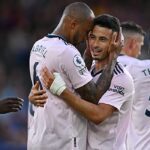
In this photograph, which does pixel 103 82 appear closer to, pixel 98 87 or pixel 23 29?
pixel 98 87

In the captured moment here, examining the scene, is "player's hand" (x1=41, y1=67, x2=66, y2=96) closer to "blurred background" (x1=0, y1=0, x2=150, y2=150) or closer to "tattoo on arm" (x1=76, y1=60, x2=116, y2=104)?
"tattoo on arm" (x1=76, y1=60, x2=116, y2=104)

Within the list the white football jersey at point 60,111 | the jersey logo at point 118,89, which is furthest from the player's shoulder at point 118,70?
the white football jersey at point 60,111

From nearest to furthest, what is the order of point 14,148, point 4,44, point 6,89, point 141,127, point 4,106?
point 4,106, point 141,127, point 14,148, point 6,89, point 4,44

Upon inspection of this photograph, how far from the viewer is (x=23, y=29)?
486 inches

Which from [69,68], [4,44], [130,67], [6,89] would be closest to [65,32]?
[69,68]

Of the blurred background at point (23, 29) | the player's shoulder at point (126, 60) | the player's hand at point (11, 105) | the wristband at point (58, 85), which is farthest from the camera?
the blurred background at point (23, 29)

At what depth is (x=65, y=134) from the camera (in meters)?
5.12

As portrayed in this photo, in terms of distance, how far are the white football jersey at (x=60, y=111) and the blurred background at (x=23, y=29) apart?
476 centimetres

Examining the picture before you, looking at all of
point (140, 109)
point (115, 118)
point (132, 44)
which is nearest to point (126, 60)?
point (132, 44)

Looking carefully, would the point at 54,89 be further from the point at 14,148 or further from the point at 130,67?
the point at 14,148

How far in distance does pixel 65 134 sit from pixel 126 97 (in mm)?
601

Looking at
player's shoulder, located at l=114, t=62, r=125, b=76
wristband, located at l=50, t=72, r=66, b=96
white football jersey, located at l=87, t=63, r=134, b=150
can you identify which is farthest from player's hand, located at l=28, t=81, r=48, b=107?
player's shoulder, located at l=114, t=62, r=125, b=76

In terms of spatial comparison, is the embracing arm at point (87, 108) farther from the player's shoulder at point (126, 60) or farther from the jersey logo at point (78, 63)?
the player's shoulder at point (126, 60)

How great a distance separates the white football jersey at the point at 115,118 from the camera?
17.1ft
